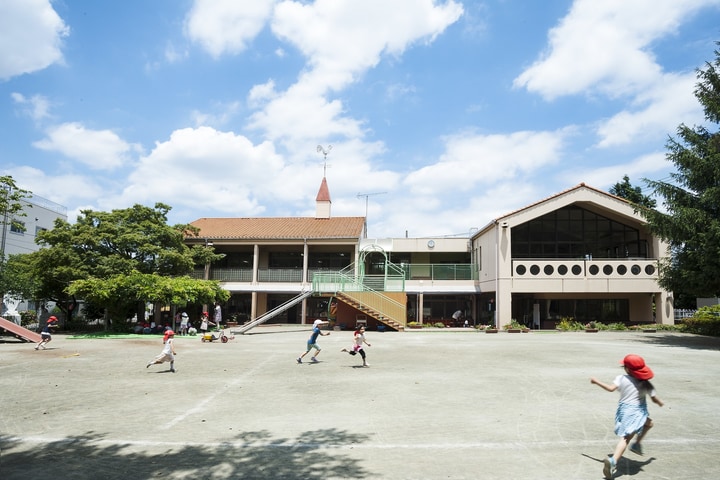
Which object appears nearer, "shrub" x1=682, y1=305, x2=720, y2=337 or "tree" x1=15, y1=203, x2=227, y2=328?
"shrub" x1=682, y1=305, x2=720, y2=337

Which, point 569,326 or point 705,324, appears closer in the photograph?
point 705,324

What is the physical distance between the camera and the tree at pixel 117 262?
24.6 m

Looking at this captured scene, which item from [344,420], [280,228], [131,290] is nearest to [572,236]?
[280,228]

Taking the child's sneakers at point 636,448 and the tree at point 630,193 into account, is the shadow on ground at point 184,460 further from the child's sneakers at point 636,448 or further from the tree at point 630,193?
the tree at point 630,193

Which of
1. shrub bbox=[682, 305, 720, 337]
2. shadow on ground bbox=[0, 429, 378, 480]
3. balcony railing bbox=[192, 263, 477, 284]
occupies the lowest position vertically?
shadow on ground bbox=[0, 429, 378, 480]

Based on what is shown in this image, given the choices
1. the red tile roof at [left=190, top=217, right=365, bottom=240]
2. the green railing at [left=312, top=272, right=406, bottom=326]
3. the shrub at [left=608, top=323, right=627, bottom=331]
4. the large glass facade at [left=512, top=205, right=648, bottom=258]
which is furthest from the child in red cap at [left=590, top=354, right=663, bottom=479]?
the red tile roof at [left=190, top=217, right=365, bottom=240]

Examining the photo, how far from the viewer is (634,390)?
18.6 ft

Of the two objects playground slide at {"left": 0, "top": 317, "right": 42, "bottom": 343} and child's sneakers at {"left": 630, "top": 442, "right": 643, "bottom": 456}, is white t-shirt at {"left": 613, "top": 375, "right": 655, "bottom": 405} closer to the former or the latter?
child's sneakers at {"left": 630, "top": 442, "right": 643, "bottom": 456}

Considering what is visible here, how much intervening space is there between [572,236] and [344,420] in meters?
28.5

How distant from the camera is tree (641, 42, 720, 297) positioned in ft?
59.7

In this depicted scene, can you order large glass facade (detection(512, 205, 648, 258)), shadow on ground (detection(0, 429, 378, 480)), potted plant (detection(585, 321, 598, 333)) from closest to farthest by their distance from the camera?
shadow on ground (detection(0, 429, 378, 480)), potted plant (detection(585, 321, 598, 333)), large glass facade (detection(512, 205, 648, 258))

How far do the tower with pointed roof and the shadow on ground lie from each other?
32.3 m

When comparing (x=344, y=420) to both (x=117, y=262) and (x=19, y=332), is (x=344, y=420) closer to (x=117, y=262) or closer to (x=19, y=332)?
(x=19, y=332)

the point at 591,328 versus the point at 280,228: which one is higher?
the point at 280,228
